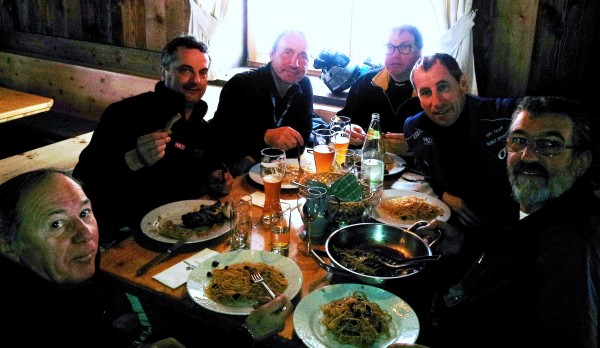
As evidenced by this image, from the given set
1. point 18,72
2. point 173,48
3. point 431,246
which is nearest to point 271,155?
point 431,246

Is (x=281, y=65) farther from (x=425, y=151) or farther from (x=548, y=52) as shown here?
(x=548, y=52)

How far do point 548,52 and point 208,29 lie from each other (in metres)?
2.81

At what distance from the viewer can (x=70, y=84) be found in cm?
545

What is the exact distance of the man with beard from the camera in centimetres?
147

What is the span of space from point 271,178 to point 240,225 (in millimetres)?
288

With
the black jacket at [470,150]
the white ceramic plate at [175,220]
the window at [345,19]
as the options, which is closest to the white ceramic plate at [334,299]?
the white ceramic plate at [175,220]

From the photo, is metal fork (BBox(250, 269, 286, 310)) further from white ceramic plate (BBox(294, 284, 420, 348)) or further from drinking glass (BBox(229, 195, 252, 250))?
drinking glass (BBox(229, 195, 252, 250))

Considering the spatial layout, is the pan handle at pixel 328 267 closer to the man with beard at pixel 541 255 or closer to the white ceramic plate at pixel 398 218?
the man with beard at pixel 541 255

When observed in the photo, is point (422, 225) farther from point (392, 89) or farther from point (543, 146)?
point (392, 89)

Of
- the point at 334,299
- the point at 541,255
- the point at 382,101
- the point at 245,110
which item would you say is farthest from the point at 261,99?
the point at 541,255

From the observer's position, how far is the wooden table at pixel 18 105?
4148 millimetres

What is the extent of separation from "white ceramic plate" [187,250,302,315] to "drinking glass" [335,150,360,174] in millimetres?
783

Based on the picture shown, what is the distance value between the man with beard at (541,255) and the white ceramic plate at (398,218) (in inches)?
7.6

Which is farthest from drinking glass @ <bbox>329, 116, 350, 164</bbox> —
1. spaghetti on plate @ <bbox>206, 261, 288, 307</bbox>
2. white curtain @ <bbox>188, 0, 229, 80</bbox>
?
white curtain @ <bbox>188, 0, 229, 80</bbox>
